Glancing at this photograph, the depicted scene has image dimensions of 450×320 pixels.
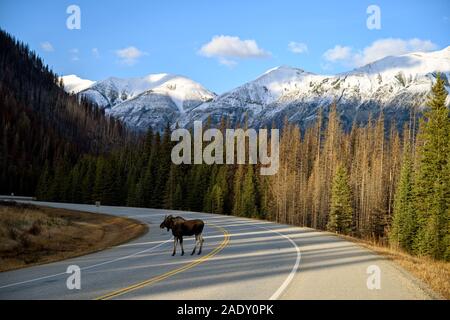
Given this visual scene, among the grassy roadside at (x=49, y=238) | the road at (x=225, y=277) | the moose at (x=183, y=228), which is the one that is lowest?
the grassy roadside at (x=49, y=238)

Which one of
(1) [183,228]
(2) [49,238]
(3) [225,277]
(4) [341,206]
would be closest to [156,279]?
(3) [225,277]

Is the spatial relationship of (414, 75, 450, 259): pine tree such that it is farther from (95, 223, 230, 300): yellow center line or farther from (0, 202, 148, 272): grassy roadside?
(0, 202, 148, 272): grassy roadside

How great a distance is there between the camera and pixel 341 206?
55.0m

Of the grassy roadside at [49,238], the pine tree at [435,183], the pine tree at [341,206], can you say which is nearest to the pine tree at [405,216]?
the pine tree at [435,183]

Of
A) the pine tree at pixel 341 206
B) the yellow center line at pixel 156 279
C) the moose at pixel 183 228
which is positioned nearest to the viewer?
the yellow center line at pixel 156 279

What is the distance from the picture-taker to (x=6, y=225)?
85.7 feet

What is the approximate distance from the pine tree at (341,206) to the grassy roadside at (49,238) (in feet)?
98.3

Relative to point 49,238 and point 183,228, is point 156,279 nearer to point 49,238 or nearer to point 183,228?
point 183,228

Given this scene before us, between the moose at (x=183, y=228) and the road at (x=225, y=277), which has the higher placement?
the moose at (x=183, y=228)

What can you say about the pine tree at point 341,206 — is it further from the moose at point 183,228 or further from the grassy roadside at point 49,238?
the moose at point 183,228

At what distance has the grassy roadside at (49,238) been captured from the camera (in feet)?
67.3

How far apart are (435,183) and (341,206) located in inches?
838
